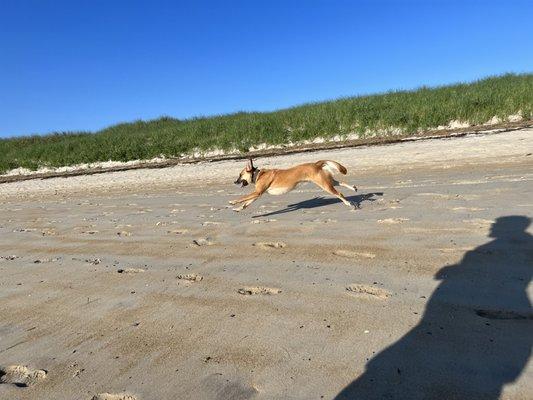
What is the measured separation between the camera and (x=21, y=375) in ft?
10.2

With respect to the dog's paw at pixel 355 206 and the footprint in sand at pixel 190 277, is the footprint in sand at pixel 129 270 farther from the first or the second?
the dog's paw at pixel 355 206

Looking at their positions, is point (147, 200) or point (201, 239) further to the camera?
point (147, 200)

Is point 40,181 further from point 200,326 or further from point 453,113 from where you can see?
point 200,326

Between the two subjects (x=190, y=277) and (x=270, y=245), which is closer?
(x=190, y=277)

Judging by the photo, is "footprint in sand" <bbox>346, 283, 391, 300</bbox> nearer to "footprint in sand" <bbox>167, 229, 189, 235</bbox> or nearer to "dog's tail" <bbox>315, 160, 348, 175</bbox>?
"footprint in sand" <bbox>167, 229, 189, 235</bbox>

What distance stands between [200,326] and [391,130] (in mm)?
19133

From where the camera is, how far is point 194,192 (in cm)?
1281

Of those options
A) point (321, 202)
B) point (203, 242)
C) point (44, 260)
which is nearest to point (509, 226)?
point (203, 242)

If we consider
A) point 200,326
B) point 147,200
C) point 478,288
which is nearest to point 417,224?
point 478,288

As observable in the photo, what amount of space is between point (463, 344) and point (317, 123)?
21.0 meters

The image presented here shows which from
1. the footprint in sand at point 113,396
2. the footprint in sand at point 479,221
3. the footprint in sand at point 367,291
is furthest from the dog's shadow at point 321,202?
the footprint in sand at point 113,396

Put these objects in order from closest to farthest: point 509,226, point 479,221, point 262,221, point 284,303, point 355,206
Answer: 1. point 284,303
2. point 509,226
3. point 479,221
4. point 262,221
5. point 355,206

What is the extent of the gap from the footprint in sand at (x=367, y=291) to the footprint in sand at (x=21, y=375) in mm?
2455

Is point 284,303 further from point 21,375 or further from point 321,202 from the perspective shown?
point 321,202
